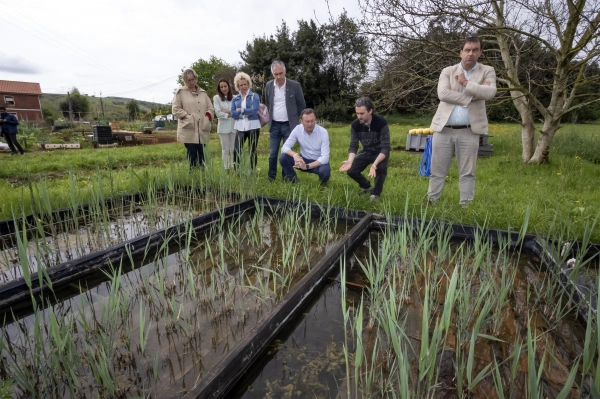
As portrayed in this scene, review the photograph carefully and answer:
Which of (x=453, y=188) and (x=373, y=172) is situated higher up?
(x=373, y=172)

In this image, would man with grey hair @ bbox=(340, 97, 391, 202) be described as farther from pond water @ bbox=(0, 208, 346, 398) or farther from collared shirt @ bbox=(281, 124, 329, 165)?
pond water @ bbox=(0, 208, 346, 398)

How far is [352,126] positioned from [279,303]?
94.3 inches

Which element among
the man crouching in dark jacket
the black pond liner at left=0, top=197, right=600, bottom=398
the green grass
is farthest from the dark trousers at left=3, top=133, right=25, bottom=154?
the black pond liner at left=0, top=197, right=600, bottom=398

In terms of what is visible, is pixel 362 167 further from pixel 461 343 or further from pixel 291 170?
pixel 461 343

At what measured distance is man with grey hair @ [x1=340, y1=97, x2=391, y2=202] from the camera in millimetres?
3186

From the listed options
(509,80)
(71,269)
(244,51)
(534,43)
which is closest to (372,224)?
(71,269)

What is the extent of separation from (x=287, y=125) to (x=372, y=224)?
196 centimetres

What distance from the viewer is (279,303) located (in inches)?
60.4

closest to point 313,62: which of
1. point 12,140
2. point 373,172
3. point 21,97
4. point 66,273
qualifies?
point 12,140

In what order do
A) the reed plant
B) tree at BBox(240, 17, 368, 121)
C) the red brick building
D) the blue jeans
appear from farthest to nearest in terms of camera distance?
the red brick building
tree at BBox(240, 17, 368, 121)
the blue jeans
the reed plant

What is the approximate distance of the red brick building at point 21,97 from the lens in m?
31.2

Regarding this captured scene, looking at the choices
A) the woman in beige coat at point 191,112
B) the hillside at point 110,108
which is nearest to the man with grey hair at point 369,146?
the woman in beige coat at point 191,112

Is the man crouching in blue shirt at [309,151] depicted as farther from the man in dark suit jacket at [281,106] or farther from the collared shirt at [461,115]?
the collared shirt at [461,115]

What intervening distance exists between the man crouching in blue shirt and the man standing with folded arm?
118 centimetres
